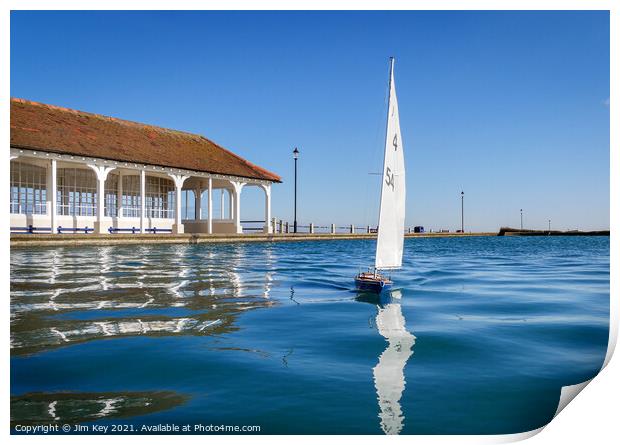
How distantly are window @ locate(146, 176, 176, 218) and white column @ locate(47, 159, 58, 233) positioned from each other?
7.46m

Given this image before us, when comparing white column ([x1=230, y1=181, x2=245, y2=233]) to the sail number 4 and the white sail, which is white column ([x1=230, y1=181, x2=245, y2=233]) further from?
the sail number 4

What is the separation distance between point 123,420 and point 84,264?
44.8 feet

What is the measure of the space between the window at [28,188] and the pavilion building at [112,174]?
0.05 metres

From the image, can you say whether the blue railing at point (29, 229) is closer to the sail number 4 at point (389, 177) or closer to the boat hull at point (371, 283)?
the boat hull at point (371, 283)

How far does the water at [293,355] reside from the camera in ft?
15.2

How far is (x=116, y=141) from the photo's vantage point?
31.7 m

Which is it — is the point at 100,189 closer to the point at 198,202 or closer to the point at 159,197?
the point at 159,197

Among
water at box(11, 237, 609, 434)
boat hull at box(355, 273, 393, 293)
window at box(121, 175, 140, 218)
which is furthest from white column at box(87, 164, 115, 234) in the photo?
boat hull at box(355, 273, 393, 293)

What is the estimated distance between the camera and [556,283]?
16234 mm

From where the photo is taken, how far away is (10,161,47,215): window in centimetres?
2703

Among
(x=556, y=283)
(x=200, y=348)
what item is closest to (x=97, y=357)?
(x=200, y=348)

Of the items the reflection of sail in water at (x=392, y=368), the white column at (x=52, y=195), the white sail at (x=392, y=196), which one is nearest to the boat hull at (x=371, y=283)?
the white sail at (x=392, y=196)

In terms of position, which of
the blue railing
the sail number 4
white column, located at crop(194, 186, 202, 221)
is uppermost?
white column, located at crop(194, 186, 202, 221)

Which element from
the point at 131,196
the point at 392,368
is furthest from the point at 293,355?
the point at 131,196
